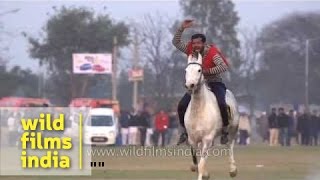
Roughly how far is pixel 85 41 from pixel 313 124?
28.2 meters

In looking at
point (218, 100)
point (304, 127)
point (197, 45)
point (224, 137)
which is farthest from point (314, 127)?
point (197, 45)

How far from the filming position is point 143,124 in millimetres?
43344

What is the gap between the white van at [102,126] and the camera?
4491 centimetres

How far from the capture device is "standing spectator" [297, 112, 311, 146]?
46.4 m

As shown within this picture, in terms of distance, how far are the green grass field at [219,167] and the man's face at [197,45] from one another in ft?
18.6

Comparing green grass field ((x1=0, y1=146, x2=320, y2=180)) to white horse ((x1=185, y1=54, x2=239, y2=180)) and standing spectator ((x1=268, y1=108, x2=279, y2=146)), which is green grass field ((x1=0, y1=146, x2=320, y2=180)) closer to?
white horse ((x1=185, y1=54, x2=239, y2=180))

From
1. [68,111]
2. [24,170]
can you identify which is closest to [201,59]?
[24,170]

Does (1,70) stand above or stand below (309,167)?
above

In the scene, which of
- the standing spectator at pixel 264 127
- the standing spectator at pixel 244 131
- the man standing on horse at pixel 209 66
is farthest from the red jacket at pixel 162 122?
the man standing on horse at pixel 209 66

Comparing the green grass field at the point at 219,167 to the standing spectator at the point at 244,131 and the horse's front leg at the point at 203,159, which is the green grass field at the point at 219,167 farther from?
the standing spectator at the point at 244,131

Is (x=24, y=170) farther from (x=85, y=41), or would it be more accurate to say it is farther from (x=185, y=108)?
(x=85, y=41)

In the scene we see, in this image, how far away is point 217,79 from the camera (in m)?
16.6

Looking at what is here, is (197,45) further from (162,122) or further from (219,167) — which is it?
(162,122)

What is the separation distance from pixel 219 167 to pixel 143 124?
16.8 m
